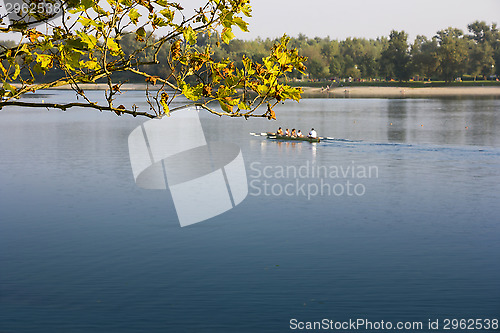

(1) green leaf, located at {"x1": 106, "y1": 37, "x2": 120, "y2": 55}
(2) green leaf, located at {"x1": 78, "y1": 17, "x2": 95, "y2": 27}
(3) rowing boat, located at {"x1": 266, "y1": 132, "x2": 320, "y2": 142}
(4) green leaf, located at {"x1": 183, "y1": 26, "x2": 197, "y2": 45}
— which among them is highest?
(2) green leaf, located at {"x1": 78, "y1": 17, "x2": 95, "y2": 27}

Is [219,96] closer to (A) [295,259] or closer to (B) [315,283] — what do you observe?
(B) [315,283]

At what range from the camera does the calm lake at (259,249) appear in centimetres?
2173

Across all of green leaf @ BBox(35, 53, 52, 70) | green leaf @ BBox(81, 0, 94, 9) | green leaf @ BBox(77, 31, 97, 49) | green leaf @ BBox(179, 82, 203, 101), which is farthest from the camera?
green leaf @ BBox(179, 82, 203, 101)

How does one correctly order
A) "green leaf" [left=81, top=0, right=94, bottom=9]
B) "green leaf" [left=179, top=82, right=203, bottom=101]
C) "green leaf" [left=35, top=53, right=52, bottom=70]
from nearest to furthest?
"green leaf" [left=81, top=0, right=94, bottom=9]
"green leaf" [left=35, top=53, right=52, bottom=70]
"green leaf" [left=179, top=82, right=203, bottom=101]

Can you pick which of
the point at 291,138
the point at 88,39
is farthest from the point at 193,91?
the point at 291,138

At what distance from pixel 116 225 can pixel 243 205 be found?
26.8 feet

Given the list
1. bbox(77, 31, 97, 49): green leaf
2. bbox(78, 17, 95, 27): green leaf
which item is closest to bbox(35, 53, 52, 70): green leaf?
bbox(78, 17, 95, 27): green leaf

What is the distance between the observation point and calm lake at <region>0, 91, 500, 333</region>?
2173 centimetres

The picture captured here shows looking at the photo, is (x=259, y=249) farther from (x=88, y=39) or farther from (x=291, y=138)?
(x=291, y=138)

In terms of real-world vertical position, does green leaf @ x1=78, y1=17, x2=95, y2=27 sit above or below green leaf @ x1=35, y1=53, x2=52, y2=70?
above

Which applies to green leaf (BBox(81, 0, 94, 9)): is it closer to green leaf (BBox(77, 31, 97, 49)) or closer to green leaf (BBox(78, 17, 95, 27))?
green leaf (BBox(78, 17, 95, 27))

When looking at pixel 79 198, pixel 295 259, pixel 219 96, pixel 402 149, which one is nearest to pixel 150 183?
pixel 79 198

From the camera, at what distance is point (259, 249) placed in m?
28.7

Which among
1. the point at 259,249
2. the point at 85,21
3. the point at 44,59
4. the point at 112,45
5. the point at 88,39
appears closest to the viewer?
the point at 88,39
